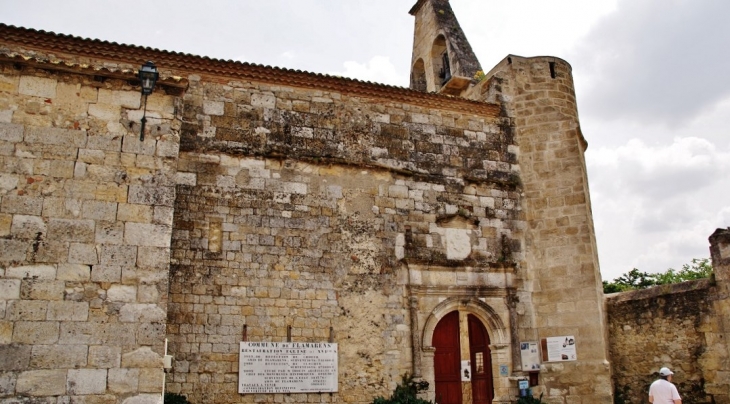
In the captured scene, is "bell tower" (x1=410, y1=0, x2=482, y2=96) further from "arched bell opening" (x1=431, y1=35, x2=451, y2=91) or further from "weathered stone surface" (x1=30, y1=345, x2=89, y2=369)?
"weathered stone surface" (x1=30, y1=345, x2=89, y2=369)

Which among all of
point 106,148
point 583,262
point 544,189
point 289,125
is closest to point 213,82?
point 289,125

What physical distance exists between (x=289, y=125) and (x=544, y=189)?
4.85 m

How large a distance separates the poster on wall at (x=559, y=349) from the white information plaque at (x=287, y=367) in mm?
3803

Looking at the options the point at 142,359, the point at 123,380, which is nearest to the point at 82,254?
the point at 142,359

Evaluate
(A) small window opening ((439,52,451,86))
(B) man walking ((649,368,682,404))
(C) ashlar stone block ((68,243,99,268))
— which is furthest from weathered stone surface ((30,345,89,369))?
(A) small window opening ((439,52,451,86))

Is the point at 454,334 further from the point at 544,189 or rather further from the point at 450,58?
the point at 450,58

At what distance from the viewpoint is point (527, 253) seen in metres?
11.5

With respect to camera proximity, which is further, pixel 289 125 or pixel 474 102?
pixel 474 102

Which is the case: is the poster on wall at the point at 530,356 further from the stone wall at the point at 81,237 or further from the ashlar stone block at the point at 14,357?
the ashlar stone block at the point at 14,357

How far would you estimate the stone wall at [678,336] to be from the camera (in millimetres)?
10547

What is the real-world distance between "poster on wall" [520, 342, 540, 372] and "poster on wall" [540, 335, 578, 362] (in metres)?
0.14

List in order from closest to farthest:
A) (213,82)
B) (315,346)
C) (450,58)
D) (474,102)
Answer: (315,346) < (213,82) < (474,102) < (450,58)

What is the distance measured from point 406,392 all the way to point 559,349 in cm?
291

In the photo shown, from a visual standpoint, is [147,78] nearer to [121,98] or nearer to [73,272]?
[121,98]
